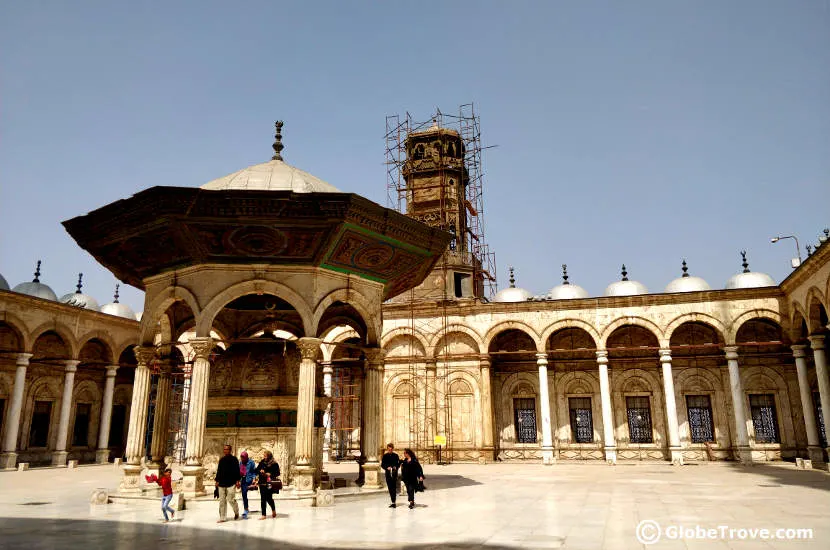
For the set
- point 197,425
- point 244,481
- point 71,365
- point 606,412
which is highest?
point 71,365

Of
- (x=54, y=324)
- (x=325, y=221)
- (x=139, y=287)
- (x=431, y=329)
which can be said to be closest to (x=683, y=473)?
(x=431, y=329)

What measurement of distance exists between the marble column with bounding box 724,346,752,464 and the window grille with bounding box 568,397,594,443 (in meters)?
5.59

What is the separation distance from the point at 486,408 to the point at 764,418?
11111 mm

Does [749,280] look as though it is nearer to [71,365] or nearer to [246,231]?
[246,231]

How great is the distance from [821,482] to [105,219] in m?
17.0

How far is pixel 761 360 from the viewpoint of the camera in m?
23.8

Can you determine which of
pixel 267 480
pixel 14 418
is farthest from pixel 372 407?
pixel 14 418

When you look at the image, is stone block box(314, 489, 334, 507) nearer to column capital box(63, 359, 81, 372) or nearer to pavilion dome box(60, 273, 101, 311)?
column capital box(63, 359, 81, 372)

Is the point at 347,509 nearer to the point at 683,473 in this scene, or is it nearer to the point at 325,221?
the point at 325,221

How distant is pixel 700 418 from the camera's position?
24234 mm

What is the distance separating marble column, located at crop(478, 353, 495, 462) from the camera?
23.3 m

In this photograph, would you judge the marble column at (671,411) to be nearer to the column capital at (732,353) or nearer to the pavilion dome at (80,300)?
the column capital at (732,353)

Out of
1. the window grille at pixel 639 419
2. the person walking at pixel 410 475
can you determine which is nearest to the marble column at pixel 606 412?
the window grille at pixel 639 419

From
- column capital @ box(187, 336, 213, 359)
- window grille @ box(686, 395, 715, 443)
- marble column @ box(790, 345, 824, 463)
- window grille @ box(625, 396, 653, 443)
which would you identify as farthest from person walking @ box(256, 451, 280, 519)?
window grille @ box(686, 395, 715, 443)
